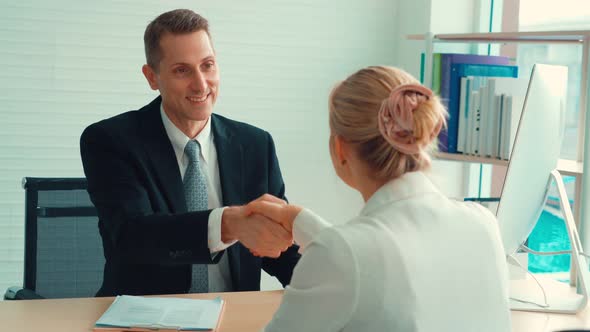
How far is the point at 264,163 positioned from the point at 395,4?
6.50ft

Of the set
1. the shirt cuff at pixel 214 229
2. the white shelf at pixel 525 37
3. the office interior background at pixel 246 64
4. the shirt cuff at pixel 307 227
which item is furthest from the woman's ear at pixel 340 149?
the office interior background at pixel 246 64

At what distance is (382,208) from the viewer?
4.23 ft

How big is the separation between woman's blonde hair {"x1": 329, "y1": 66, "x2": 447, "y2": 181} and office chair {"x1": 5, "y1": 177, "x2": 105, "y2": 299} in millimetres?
1348

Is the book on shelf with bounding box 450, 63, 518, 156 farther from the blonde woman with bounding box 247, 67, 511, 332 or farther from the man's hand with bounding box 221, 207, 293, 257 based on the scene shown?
the blonde woman with bounding box 247, 67, 511, 332

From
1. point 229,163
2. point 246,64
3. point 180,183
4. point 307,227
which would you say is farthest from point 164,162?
point 246,64

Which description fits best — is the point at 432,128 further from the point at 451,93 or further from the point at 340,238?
the point at 451,93

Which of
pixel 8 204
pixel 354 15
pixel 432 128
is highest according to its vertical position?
pixel 354 15

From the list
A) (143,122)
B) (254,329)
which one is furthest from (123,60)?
(254,329)

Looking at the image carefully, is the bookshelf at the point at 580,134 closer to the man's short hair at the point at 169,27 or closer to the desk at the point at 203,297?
the desk at the point at 203,297

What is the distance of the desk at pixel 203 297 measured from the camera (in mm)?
1819

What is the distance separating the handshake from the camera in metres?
1.98

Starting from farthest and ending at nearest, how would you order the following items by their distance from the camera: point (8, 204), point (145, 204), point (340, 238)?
point (8, 204)
point (145, 204)
point (340, 238)

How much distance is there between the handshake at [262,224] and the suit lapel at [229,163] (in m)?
0.26

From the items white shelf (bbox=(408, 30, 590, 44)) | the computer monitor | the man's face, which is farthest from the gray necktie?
white shelf (bbox=(408, 30, 590, 44))
